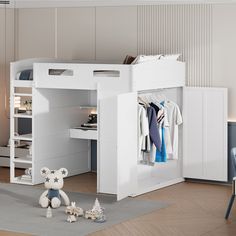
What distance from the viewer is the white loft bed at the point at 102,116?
6.86m

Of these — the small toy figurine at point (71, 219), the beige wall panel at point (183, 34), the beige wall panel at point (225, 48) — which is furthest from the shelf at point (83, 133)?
the small toy figurine at point (71, 219)

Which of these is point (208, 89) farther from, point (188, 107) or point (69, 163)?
point (69, 163)

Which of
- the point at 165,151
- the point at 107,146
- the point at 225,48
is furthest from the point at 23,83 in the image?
the point at 225,48

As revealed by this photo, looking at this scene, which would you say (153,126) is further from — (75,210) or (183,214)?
(75,210)

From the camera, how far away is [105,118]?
6.88 metres

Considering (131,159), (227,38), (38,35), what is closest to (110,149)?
(131,159)

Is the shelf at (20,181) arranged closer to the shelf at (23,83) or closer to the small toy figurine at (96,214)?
the shelf at (23,83)

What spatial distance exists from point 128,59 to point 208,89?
1.03m

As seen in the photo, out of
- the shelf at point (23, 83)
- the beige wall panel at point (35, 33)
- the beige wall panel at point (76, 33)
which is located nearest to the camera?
the shelf at point (23, 83)

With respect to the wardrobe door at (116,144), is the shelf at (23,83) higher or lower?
higher

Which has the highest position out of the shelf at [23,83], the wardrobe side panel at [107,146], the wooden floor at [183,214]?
the shelf at [23,83]

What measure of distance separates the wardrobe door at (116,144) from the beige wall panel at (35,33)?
2198 millimetres

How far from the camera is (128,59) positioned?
738 centimetres

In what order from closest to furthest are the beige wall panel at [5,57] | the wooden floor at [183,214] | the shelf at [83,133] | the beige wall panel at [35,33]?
the wooden floor at [183,214] < the shelf at [83,133] < the beige wall panel at [35,33] < the beige wall panel at [5,57]
